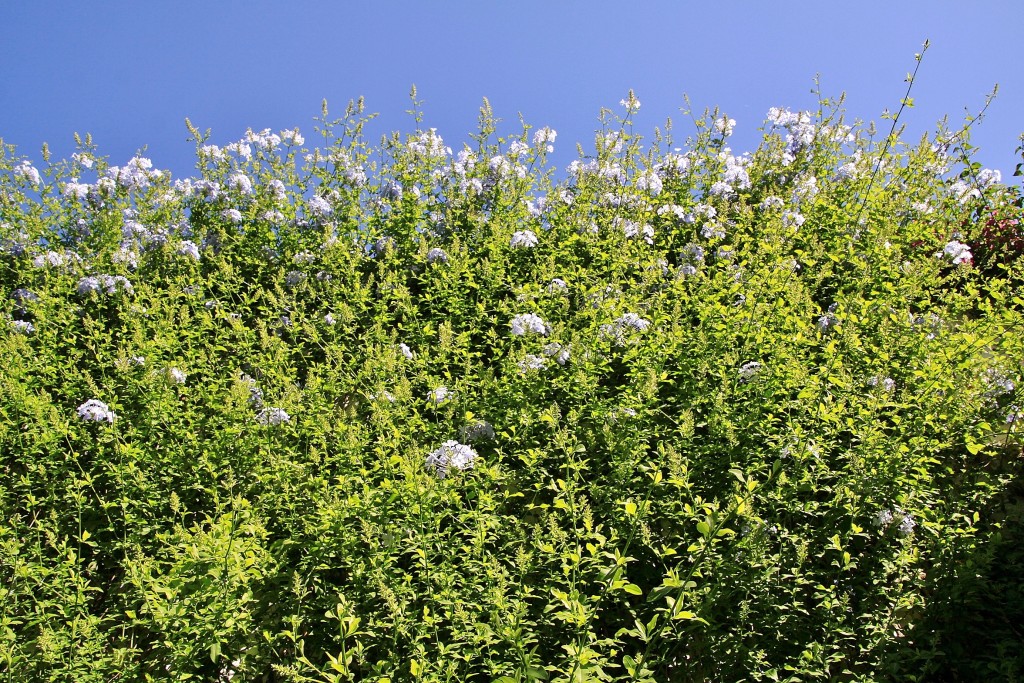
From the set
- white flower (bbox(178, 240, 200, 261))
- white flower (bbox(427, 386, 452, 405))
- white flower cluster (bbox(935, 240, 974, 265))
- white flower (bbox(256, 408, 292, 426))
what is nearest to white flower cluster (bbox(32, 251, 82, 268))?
white flower (bbox(178, 240, 200, 261))

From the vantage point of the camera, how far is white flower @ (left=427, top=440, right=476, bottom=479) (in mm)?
3266

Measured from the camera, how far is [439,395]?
3844 millimetres

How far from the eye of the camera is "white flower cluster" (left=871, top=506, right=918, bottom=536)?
3113 mm

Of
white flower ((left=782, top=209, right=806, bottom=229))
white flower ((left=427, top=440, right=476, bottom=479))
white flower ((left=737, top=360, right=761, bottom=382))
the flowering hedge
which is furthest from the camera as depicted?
white flower ((left=782, top=209, right=806, bottom=229))

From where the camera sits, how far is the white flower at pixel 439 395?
151 inches

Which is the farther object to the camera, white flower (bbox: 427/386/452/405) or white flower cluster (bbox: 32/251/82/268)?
white flower cluster (bbox: 32/251/82/268)

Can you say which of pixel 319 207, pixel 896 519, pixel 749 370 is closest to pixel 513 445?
pixel 749 370

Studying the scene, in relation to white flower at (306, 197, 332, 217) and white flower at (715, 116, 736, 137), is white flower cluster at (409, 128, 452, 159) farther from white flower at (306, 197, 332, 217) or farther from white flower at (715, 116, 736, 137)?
white flower at (715, 116, 736, 137)

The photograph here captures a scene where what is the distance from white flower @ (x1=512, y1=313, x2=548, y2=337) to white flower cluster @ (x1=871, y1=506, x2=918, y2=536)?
1985 millimetres

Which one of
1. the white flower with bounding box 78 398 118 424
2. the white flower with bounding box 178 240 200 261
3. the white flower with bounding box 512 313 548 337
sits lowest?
the white flower with bounding box 78 398 118 424

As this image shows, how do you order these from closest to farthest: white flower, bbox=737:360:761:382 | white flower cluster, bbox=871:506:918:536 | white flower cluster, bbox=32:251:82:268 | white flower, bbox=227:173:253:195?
1. white flower cluster, bbox=871:506:918:536
2. white flower, bbox=737:360:761:382
3. white flower cluster, bbox=32:251:82:268
4. white flower, bbox=227:173:253:195

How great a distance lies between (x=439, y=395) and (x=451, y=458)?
23.8 inches

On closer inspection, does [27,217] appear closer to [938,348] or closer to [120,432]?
[120,432]

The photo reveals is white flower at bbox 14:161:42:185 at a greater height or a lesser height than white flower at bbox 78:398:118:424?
greater
